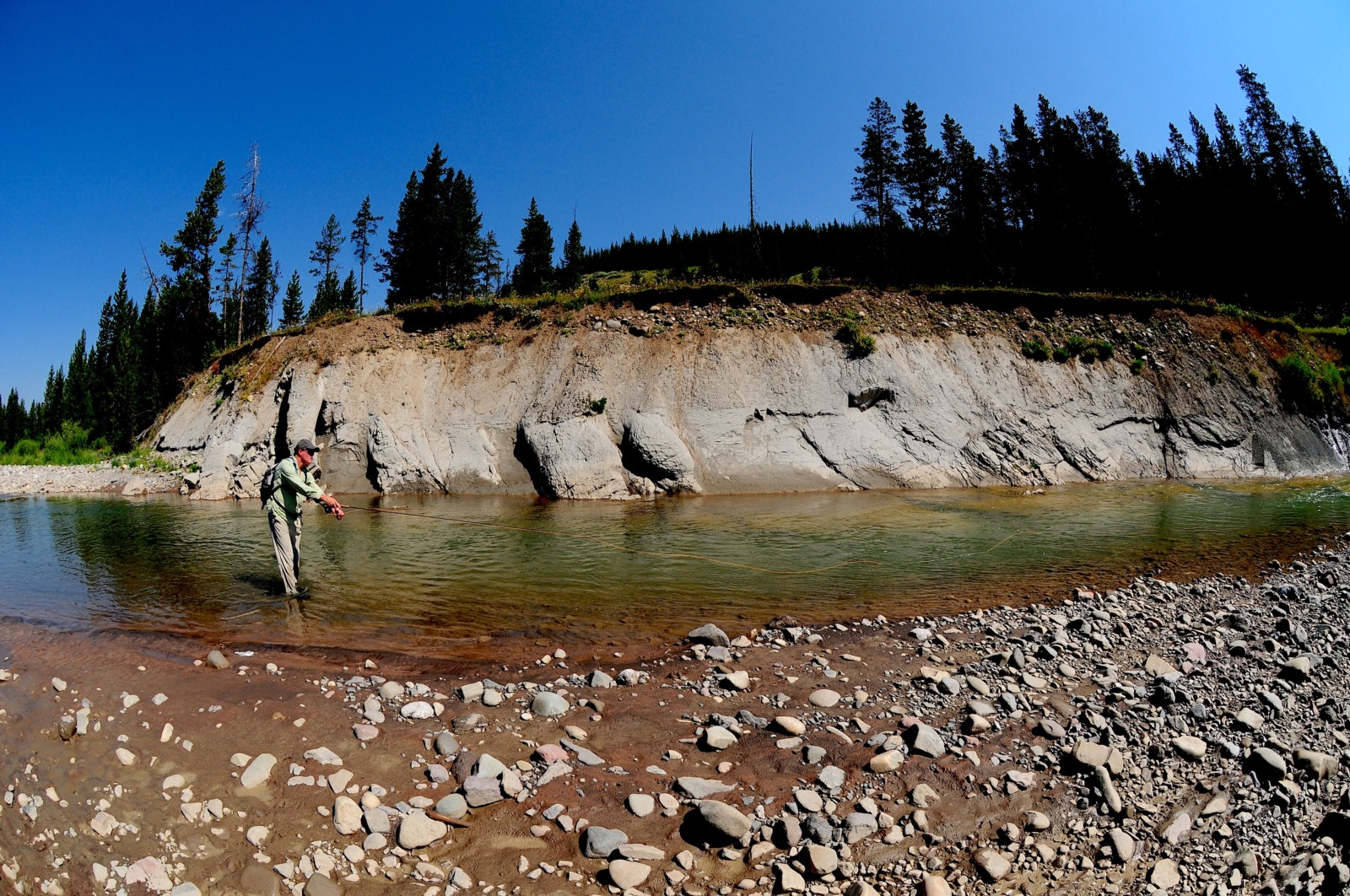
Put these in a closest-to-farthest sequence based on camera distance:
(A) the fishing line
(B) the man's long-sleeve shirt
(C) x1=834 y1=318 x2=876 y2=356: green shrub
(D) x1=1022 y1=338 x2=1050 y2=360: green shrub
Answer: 1. (B) the man's long-sleeve shirt
2. (A) the fishing line
3. (C) x1=834 y1=318 x2=876 y2=356: green shrub
4. (D) x1=1022 y1=338 x2=1050 y2=360: green shrub

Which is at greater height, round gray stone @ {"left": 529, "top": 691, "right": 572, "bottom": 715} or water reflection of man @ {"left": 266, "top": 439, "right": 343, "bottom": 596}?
water reflection of man @ {"left": 266, "top": 439, "right": 343, "bottom": 596}

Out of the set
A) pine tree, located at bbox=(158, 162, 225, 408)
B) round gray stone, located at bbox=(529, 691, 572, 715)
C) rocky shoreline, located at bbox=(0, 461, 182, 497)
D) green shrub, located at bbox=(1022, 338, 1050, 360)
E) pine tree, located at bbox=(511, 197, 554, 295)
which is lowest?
round gray stone, located at bbox=(529, 691, 572, 715)

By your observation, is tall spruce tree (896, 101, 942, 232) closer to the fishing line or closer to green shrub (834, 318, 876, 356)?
green shrub (834, 318, 876, 356)

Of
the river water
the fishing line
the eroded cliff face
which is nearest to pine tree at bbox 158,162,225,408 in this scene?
the eroded cliff face

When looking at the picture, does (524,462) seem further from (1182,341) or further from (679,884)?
(1182,341)

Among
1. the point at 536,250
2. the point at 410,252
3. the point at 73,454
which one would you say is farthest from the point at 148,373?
the point at 536,250

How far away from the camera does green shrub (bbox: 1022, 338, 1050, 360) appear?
2761cm

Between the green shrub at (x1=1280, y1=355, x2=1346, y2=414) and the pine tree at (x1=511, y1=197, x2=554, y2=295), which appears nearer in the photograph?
the green shrub at (x1=1280, y1=355, x2=1346, y2=414)

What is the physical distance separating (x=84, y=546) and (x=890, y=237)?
175 ft

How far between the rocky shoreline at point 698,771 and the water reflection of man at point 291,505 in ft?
9.93

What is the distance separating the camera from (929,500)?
19719 millimetres

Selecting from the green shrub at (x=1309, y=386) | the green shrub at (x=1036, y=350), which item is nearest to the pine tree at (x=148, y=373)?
the green shrub at (x=1036, y=350)

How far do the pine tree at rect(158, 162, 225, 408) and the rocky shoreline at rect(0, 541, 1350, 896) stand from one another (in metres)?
47.0

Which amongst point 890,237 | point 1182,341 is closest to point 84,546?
point 1182,341
